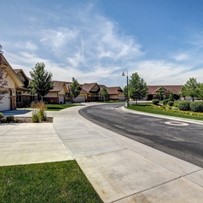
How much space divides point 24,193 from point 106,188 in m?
1.74

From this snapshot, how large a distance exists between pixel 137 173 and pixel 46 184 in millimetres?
2339

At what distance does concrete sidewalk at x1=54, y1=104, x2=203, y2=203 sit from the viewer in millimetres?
4205

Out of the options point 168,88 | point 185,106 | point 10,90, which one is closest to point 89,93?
point 168,88

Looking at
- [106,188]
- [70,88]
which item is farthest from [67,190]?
[70,88]

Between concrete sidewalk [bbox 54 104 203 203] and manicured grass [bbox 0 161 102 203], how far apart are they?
0.98 feet

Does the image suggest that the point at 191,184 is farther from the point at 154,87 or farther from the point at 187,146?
the point at 154,87

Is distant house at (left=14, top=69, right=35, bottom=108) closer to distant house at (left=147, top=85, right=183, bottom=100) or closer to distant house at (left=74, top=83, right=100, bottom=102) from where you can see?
distant house at (left=74, top=83, right=100, bottom=102)

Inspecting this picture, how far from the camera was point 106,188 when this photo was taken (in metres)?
4.49

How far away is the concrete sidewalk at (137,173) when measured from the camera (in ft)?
13.8

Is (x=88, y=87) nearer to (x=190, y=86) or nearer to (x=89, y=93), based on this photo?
(x=89, y=93)

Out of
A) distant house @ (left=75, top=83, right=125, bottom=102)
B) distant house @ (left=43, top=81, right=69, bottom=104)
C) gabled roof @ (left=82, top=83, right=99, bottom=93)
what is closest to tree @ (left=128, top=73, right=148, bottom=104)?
distant house @ (left=43, top=81, right=69, bottom=104)

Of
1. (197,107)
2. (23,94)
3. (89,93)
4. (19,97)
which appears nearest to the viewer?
(197,107)

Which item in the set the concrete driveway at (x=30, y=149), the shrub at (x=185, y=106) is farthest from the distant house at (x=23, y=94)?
the shrub at (x=185, y=106)

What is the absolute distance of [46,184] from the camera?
15.0 ft
